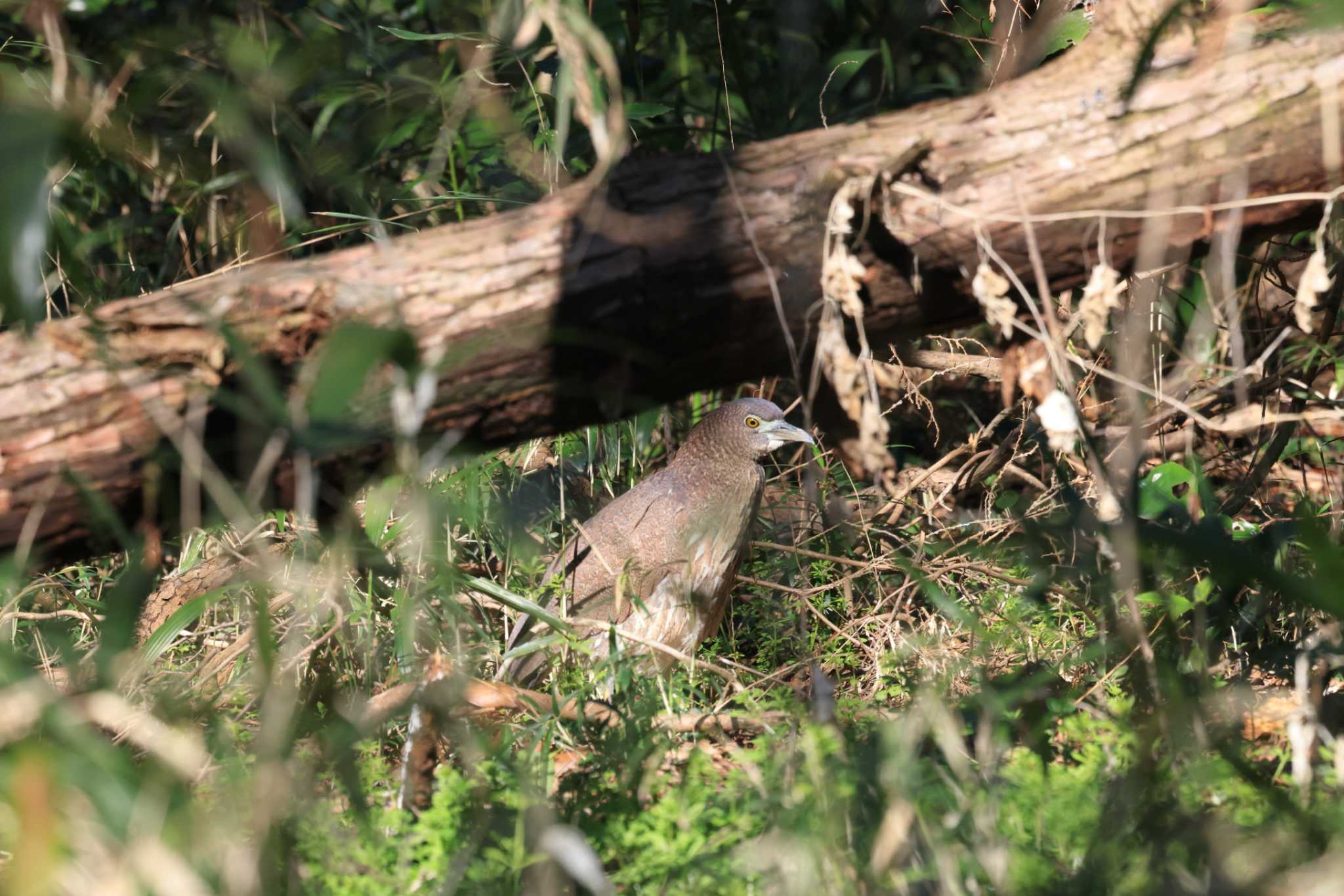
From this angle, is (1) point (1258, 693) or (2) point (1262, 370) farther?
(2) point (1262, 370)

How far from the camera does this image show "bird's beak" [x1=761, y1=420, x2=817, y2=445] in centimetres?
431

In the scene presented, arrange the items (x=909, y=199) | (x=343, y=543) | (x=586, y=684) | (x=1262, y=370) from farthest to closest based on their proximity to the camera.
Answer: (x=1262, y=370) → (x=586, y=684) → (x=909, y=199) → (x=343, y=543)

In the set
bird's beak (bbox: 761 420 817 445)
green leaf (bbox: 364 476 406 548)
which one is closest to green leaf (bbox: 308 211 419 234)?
green leaf (bbox: 364 476 406 548)

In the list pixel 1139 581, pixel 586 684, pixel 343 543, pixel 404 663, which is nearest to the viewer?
pixel 343 543

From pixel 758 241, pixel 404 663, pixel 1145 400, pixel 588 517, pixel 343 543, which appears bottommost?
pixel 588 517

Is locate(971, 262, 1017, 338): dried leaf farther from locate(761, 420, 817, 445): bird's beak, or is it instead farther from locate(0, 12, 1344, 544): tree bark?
locate(761, 420, 817, 445): bird's beak

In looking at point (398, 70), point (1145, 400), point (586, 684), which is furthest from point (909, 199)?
point (398, 70)

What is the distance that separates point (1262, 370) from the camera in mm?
3453

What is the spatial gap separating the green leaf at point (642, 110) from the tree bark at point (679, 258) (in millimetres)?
1813

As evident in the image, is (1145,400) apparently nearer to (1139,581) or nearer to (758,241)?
(1139,581)

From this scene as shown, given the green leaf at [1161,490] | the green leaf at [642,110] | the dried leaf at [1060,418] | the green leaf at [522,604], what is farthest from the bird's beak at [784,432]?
the dried leaf at [1060,418]

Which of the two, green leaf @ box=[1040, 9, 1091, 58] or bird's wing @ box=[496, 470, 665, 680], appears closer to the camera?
green leaf @ box=[1040, 9, 1091, 58]

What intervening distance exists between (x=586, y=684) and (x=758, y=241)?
1223 mm

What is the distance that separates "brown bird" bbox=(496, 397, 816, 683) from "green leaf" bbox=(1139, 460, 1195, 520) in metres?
1.34
